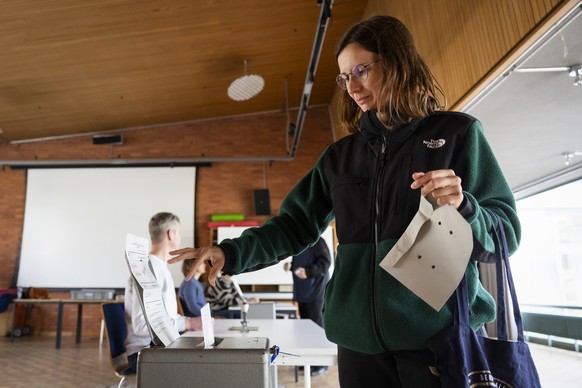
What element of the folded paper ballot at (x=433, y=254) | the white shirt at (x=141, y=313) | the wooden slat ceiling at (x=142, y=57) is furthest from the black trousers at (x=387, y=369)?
the wooden slat ceiling at (x=142, y=57)

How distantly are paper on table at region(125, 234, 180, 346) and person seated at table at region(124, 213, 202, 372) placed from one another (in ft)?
4.63

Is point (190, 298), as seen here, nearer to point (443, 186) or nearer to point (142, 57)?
point (142, 57)

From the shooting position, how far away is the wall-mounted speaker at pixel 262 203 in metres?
8.81

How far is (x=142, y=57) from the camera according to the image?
6094mm

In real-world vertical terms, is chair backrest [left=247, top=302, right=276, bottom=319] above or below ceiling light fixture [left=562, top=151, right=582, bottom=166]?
below

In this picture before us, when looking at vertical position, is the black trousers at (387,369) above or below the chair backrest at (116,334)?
above

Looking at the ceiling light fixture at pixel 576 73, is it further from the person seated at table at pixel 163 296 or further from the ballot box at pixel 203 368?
the ballot box at pixel 203 368

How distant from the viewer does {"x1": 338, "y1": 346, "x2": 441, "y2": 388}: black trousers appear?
2.55 ft

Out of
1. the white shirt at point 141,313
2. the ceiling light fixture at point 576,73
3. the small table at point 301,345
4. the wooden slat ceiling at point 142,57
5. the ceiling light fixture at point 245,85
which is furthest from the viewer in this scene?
the ceiling light fixture at point 245,85

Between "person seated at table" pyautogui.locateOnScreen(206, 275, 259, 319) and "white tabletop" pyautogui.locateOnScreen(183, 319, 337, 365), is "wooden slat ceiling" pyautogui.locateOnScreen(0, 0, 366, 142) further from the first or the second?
"white tabletop" pyautogui.locateOnScreen(183, 319, 337, 365)

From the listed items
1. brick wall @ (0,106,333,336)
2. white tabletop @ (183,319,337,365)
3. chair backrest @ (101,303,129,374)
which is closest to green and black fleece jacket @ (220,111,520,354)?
white tabletop @ (183,319,337,365)

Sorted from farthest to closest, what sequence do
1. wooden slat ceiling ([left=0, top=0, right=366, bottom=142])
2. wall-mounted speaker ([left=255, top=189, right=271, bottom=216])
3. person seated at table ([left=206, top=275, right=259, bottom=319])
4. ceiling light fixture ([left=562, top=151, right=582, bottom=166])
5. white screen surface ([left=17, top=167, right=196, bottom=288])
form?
1. wall-mounted speaker ([left=255, top=189, right=271, bottom=216])
2. white screen surface ([left=17, top=167, right=196, bottom=288])
3. person seated at table ([left=206, top=275, right=259, bottom=319])
4. wooden slat ceiling ([left=0, top=0, right=366, bottom=142])
5. ceiling light fixture ([left=562, top=151, right=582, bottom=166])

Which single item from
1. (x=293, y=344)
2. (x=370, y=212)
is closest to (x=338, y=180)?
(x=370, y=212)

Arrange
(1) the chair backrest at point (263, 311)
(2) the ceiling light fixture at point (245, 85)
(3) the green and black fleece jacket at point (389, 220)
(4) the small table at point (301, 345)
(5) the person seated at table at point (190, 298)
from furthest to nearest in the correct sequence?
(2) the ceiling light fixture at point (245, 85) < (5) the person seated at table at point (190, 298) < (1) the chair backrest at point (263, 311) < (4) the small table at point (301, 345) < (3) the green and black fleece jacket at point (389, 220)
